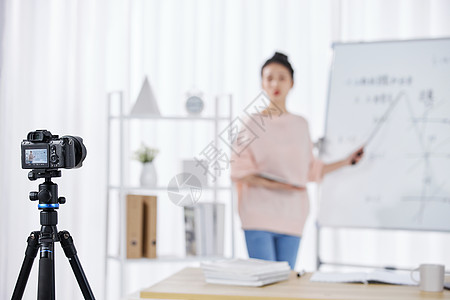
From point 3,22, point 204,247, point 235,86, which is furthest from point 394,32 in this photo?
point 3,22

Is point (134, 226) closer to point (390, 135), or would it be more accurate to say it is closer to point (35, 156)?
point (35, 156)

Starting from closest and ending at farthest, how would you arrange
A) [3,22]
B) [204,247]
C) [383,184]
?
1. [383,184]
2. [204,247]
3. [3,22]

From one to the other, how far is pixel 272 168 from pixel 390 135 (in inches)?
22.5

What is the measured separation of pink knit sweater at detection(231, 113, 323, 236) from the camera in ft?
9.41

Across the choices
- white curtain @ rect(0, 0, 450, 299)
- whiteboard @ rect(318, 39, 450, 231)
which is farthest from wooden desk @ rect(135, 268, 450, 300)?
white curtain @ rect(0, 0, 450, 299)

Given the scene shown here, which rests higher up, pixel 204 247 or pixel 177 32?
pixel 177 32

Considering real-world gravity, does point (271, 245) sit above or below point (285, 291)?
below

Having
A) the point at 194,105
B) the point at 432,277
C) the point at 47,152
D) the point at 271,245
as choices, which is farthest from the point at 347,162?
the point at 47,152

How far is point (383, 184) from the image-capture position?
2762mm

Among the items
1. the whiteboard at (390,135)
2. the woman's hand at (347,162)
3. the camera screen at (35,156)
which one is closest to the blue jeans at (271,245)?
the whiteboard at (390,135)

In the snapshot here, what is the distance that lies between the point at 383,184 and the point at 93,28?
6.37ft

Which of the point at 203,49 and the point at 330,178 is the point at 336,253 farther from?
the point at 203,49

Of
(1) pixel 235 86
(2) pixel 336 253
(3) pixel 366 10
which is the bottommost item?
(2) pixel 336 253

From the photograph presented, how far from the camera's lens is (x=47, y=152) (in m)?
1.99
